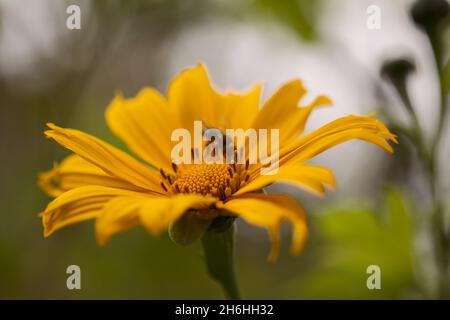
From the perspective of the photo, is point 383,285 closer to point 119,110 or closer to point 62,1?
point 119,110

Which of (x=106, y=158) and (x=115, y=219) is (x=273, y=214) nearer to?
(x=115, y=219)

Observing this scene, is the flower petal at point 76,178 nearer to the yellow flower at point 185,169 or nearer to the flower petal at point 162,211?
the yellow flower at point 185,169

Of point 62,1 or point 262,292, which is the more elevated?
point 62,1

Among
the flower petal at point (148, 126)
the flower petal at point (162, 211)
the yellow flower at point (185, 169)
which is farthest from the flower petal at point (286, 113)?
the flower petal at point (162, 211)

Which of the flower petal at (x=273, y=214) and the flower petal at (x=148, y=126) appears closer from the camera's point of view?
the flower petal at (x=273, y=214)
